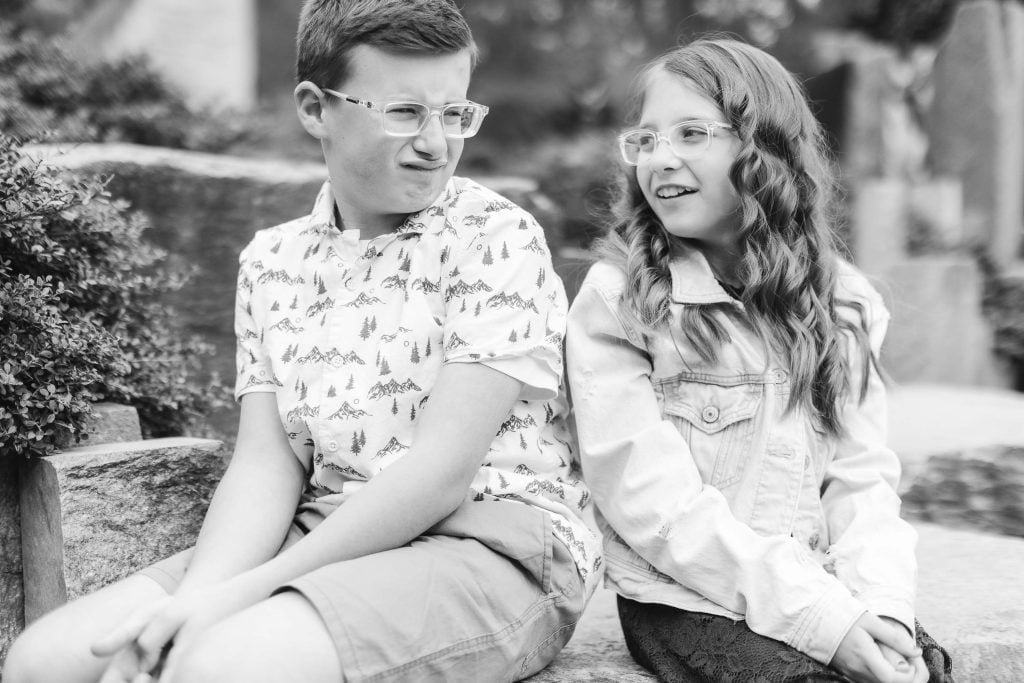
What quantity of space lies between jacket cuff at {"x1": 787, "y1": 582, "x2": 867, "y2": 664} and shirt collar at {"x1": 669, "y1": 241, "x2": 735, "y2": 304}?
0.65 meters

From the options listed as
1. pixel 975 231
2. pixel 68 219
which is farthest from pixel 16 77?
pixel 975 231

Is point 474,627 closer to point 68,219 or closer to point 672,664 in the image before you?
point 672,664

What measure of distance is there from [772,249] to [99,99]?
3.68m

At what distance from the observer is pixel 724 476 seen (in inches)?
84.4

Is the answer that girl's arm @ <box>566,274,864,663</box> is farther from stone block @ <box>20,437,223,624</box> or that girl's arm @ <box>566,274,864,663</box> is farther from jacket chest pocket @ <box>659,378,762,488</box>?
stone block @ <box>20,437,223,624</box>

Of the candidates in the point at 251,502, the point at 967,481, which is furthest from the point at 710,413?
the point at 967,481

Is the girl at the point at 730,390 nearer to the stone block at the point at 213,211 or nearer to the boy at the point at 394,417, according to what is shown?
the boy at the point at 394,417

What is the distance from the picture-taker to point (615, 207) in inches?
96.7

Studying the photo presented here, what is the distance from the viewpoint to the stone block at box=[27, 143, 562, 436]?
10.4ft

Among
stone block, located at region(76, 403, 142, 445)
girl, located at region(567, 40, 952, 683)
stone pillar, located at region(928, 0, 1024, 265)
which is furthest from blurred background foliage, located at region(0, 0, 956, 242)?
stone pillar, located at region(928, 0, 1024, 265)

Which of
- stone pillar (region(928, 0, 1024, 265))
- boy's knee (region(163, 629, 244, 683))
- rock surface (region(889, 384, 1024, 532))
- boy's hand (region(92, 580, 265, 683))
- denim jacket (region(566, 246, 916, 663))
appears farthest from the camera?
stone pillar (region(928, 0, 1024, 265))

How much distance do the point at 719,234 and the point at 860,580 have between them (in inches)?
31.8

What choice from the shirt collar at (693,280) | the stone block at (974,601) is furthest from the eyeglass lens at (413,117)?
the stone block at (974,601)

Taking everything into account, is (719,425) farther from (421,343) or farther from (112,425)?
(112,425)
